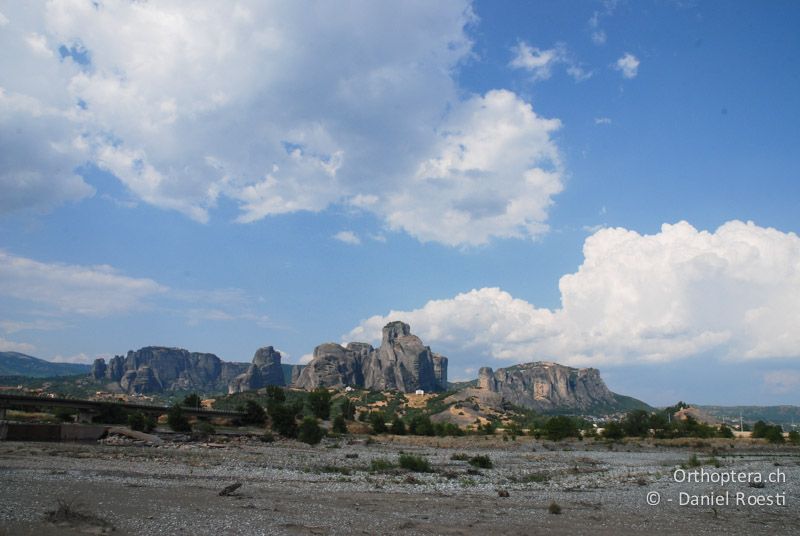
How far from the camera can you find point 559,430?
102m

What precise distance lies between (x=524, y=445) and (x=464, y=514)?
70.6 meters

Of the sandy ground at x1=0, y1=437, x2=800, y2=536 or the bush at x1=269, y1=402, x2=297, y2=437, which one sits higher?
the sandy ground at x1=0, y1=437, x2=800, y2=536

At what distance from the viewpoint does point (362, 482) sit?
3081cm

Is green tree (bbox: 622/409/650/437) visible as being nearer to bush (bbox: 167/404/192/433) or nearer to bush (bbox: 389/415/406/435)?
bush (bbox: 389/415/406/435)

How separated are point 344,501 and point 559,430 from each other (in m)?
88.4

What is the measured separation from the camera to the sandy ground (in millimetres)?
17219

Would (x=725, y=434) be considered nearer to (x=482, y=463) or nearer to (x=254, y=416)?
(x=482, y=463)

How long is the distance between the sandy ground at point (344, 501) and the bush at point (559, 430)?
6311cm

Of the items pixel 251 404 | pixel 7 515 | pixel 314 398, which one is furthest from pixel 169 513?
pixel 314 398

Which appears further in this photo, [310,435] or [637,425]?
[637,425]

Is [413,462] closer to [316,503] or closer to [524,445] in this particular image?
[316,503]

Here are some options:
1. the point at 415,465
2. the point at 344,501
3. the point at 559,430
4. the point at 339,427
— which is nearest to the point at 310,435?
the point at 339,427

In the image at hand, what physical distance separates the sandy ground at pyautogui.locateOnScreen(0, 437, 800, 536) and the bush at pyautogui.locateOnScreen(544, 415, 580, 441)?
63111mm

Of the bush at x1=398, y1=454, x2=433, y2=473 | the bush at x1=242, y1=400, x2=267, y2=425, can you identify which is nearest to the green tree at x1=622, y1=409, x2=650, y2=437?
the bush at x1=242, y1=400, x2=267, y2=425
